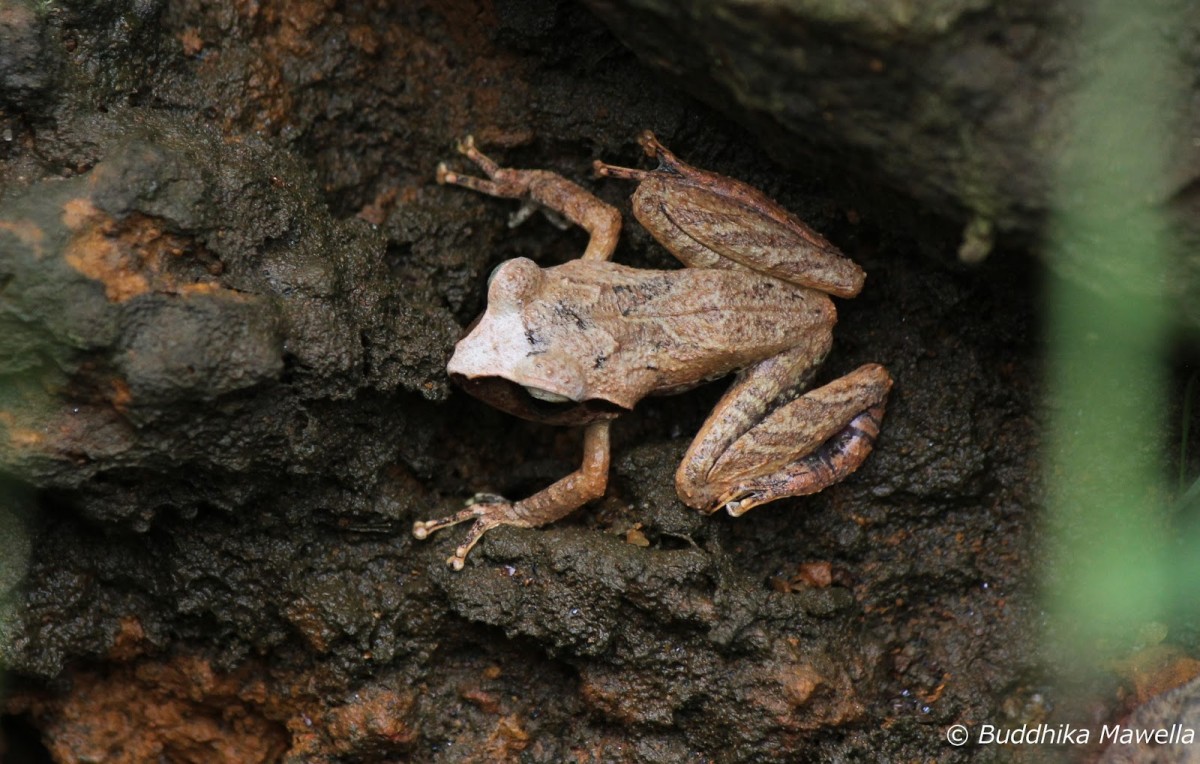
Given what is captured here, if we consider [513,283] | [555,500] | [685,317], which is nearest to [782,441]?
[685,317]

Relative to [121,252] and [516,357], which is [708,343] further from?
[121,252]

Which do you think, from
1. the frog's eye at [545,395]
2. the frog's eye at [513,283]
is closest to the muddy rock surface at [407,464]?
the frog's eye at [513,283]

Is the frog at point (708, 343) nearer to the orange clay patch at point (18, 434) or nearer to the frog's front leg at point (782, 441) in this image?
the frog's front leg at point (782, 441)

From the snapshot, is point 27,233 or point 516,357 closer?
point 27,233

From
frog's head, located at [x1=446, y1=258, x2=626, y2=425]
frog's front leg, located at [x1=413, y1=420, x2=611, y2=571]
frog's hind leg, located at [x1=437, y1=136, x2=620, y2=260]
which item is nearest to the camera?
frog's head, located at [x1=446, y1=258, x2=626, y2=425]

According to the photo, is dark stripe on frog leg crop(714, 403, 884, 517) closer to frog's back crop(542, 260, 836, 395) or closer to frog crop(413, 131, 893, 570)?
frog crop(413, 131, 893, 570)

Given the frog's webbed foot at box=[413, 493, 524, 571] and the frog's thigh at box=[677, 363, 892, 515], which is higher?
the frog's thigh at box=[677, 363, 892, 515]

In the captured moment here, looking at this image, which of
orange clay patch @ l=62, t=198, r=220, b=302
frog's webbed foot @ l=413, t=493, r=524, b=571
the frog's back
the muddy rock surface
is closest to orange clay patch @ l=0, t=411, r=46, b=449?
the muddy rock surface
